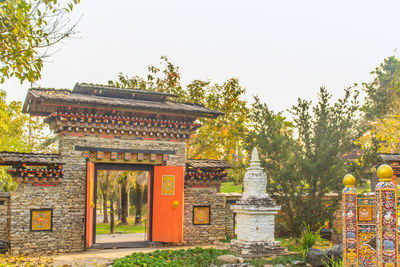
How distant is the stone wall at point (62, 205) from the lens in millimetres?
13172

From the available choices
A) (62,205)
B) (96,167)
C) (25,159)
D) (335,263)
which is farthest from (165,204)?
(335,263)

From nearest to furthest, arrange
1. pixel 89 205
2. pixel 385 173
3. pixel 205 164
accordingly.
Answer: pixel 385 173 → pixel 89 205 → pixel 205 164

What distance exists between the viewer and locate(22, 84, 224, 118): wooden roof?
13.7 m

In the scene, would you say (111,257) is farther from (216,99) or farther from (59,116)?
(216,99)

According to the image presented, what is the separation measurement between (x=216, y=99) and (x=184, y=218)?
344 inches

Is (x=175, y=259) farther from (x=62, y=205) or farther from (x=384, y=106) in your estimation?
(x=384, y=106)

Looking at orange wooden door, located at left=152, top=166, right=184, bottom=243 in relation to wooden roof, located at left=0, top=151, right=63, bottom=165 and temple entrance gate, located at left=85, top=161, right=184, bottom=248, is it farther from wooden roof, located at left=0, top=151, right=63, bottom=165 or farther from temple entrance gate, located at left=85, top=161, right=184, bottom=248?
wooden roof, located at left=0, top=151, right=63, bottom=165

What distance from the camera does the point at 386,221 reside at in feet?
24.7

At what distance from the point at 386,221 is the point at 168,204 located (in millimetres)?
8829

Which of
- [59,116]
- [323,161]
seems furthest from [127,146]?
[323,161]

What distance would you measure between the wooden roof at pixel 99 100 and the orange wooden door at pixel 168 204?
83.1 inches

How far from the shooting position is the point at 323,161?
15484mm

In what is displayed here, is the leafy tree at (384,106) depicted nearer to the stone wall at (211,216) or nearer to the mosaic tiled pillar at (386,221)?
the stone wall at (211,216)

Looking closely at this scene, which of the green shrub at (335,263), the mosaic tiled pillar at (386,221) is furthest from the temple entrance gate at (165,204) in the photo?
the mosaic tiled pillar at (386,221)
